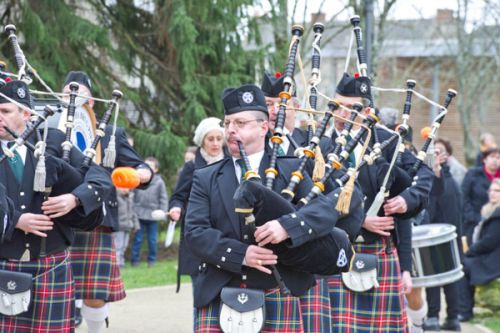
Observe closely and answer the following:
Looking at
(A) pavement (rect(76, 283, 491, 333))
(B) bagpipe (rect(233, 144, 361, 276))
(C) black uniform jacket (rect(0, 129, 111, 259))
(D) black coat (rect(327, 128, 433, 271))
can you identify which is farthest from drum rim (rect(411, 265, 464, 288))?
(B) bagpipe (rect(233, 144, 361, 276))

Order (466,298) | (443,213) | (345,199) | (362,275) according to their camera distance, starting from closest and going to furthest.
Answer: (345,199) < (362,275) < (443,213) < (466,298)

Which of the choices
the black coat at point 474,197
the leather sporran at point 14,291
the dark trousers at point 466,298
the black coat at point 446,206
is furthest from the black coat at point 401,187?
the black coat at point 474,197

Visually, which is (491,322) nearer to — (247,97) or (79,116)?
(79,116)

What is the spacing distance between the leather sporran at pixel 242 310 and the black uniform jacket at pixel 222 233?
74mm

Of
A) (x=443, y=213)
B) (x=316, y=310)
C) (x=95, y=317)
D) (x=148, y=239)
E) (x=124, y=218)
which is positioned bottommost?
(x=148, y=239)

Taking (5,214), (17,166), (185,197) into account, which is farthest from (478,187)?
(5,214)

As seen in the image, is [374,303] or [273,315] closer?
[273,315]

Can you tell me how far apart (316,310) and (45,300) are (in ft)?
4.34

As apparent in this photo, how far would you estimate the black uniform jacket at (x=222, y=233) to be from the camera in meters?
4.16

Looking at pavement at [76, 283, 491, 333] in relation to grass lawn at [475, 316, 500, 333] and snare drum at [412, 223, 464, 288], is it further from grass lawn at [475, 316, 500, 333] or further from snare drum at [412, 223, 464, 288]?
snare drum at [412, 223, 464, 288]

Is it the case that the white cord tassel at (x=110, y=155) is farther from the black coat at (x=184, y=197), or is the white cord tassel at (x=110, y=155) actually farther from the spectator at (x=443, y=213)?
the spectator at (x=443, y=213)

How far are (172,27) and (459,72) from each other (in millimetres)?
12258

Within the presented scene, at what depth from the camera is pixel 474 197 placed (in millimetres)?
11070

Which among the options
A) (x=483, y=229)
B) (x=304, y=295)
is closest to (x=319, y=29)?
(x=304, y=295)
